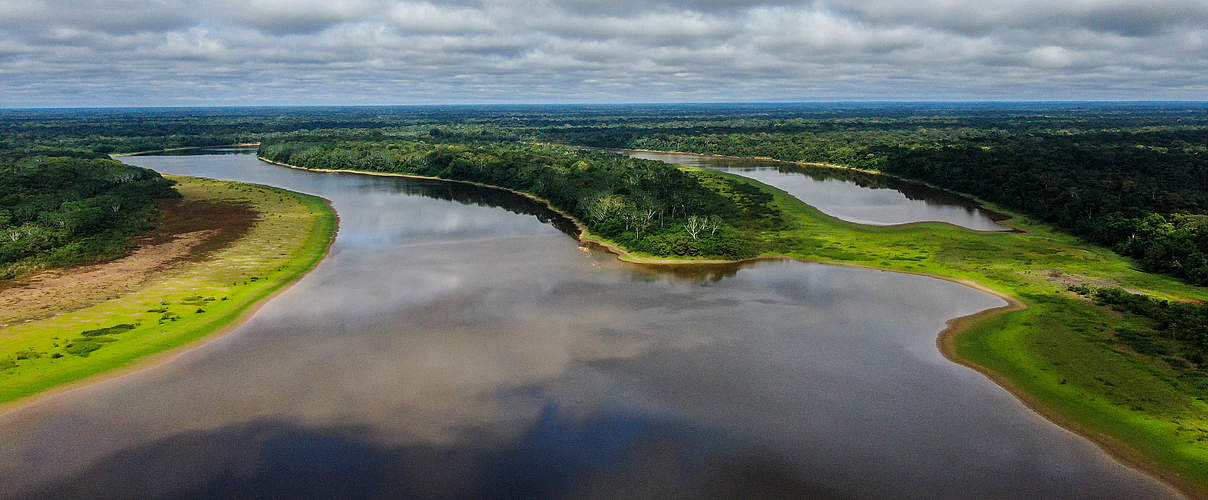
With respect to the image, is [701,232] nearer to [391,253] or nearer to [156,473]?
[391,253]

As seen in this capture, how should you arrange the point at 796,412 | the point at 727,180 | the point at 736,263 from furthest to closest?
the point at 727,180
the point at 736,263
the point at 796,412

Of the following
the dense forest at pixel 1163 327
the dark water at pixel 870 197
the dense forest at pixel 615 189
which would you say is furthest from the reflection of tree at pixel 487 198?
the dense forest at pixel 1163 327

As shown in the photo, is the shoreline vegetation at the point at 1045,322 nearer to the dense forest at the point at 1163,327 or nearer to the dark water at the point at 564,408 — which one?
the dense forest at the point at 1163,327

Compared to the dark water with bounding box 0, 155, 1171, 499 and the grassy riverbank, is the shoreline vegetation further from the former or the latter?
the grassy riverbank

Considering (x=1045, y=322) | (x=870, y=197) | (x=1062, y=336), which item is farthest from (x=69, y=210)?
(x=870, y=197)

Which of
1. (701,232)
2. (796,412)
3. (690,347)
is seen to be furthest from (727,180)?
(796,412)

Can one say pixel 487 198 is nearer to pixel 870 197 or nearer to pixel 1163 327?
A: pixel 870 197
